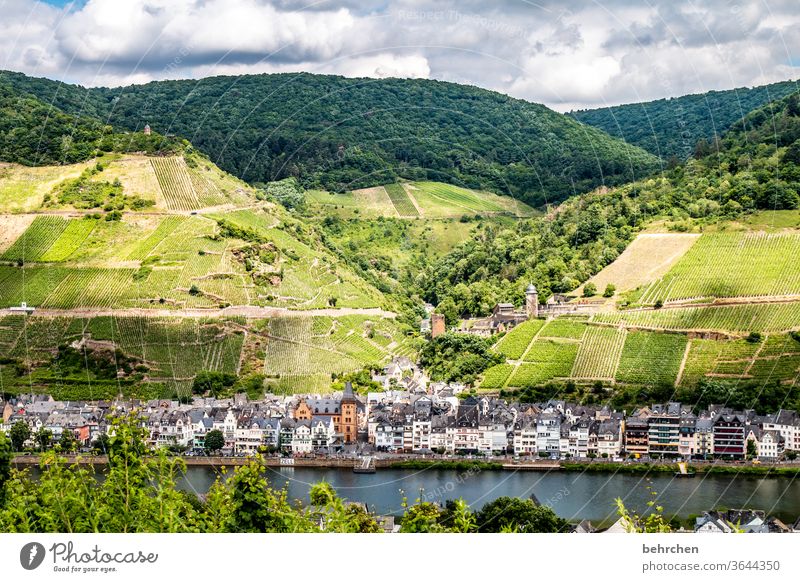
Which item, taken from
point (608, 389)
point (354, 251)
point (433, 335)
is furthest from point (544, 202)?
point (608, 389)

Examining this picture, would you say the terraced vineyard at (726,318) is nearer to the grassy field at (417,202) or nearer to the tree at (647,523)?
the tree at (647,523)

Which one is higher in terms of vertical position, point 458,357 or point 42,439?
point 458,357

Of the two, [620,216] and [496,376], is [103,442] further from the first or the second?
[620,216]

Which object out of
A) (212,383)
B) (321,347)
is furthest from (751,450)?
(212,383)

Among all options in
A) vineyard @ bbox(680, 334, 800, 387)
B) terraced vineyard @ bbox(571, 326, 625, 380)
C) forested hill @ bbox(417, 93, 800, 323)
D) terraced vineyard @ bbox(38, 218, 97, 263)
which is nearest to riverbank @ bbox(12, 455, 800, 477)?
vineyard @ bbox(680, 334, 800, 387)

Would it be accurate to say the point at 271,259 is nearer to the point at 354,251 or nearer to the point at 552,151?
the point at 354,251

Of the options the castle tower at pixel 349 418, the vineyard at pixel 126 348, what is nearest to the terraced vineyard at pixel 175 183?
the vineyard at pixel 126 348
